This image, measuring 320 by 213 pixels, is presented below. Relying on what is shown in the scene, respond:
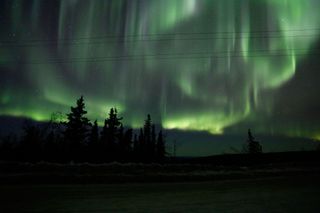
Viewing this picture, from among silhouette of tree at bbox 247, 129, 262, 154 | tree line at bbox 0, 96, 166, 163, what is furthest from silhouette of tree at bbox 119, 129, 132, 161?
silhouette of tree at bbox 247, 129, 262, 154

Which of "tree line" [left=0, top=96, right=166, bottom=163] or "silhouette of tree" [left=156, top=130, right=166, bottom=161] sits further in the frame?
"silhouette of tree" [left=156, top=130, right=166, bottom=161]

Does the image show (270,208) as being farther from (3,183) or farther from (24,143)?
(24,143)

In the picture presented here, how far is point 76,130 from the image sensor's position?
56.6 meters

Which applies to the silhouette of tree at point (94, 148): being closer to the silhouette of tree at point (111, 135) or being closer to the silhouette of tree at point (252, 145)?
the silhouette of tree at point (111, 135)

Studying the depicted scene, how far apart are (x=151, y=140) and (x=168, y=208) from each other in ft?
261

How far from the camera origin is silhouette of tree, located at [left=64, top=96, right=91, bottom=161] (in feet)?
177

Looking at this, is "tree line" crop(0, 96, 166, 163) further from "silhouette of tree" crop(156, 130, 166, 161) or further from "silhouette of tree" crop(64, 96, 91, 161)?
"silhouette of tree" crop(156, 130, 166, 161)

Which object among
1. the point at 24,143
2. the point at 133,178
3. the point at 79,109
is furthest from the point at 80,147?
the point at 133,178

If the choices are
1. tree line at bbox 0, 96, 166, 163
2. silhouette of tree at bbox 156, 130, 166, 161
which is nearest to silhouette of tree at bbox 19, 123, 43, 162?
tree line at bbox 0, 96, 166, 163

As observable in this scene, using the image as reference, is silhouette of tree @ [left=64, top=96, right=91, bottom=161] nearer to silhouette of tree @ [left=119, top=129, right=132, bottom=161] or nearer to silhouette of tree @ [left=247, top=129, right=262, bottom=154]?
silhouette of tree @ [left=119, top=129, right=132, bottom=161]

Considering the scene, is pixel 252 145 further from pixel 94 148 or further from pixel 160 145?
pixel 94 148

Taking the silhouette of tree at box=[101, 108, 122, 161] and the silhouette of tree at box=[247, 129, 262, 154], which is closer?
the silhouette of tree at box=[101, 108, 122, 161]

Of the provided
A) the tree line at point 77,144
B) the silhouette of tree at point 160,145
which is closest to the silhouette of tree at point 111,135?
the tree line at point 77,144

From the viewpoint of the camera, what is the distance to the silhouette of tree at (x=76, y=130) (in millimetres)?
54062
